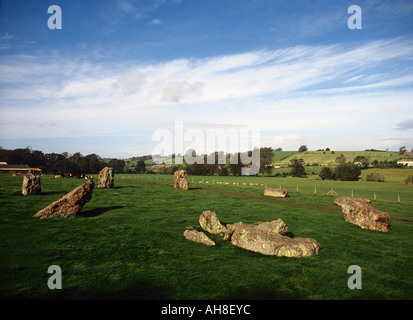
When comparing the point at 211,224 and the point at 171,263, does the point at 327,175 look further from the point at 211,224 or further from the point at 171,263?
the point at 171,263

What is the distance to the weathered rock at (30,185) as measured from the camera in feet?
81.9

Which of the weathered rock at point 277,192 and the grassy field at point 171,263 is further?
the weathered rock at point 277,192

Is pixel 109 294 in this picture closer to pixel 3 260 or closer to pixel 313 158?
pixel 3 260

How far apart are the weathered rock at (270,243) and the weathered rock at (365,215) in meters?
8.79

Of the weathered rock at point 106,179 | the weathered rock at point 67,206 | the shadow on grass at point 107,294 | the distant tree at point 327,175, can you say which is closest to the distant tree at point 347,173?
the distant tree at point 327,175

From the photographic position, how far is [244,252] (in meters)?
12.4

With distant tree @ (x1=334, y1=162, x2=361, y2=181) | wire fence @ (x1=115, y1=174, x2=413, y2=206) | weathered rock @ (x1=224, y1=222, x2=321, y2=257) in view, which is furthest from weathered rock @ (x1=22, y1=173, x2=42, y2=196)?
distant tree @ (x1=334, y1=162, x2=361, y2=181)

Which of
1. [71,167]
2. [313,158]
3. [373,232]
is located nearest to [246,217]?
[373,232]

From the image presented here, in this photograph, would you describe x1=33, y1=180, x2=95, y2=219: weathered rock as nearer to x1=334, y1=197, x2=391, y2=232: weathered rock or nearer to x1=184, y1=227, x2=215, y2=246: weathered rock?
x1=184, y1=227, x2=215, y2=246: weathered rock

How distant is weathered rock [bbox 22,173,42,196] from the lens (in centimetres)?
2495

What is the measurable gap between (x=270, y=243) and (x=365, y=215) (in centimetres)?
1133

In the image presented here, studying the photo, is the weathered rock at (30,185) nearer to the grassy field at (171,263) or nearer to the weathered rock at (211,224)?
the grassy field at (171,263)

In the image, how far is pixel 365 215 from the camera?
747 inches

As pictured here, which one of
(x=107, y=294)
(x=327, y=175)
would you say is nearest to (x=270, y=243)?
(x=107, y=294)
